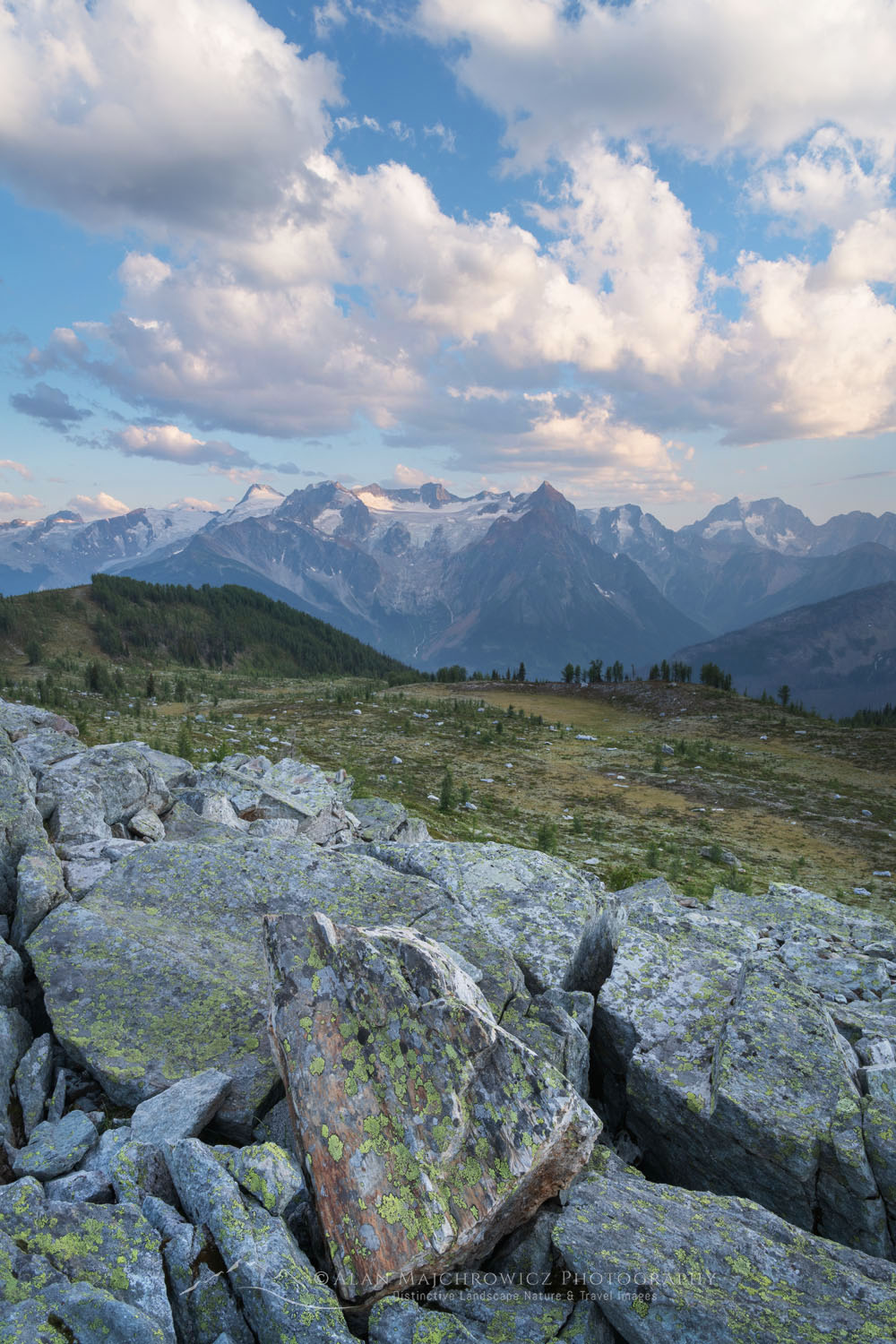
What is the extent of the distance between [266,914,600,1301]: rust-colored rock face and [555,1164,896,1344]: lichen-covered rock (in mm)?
635

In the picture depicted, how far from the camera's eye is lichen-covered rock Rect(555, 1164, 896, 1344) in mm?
4426

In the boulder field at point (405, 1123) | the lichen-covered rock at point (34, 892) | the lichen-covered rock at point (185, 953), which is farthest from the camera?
the lichen-covered rock at point (34, 892)

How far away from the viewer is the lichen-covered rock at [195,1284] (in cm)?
438

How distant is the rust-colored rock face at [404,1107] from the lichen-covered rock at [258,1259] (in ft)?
1.14

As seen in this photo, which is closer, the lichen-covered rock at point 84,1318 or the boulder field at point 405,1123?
the lichen-covered rock at point 84,1318

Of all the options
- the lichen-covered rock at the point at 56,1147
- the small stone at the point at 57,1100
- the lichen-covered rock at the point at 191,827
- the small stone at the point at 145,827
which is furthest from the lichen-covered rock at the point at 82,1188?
the small stone at the point at 145,827

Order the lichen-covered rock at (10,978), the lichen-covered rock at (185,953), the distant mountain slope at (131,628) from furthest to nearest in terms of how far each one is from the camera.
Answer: the distant mountain slope at (131,628)
the lichen-covered rock at (10,978)
the lichen-covered rock at (185,953)

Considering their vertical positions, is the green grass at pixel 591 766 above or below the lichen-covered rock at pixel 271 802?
below

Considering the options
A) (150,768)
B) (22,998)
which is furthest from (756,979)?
(150,768)

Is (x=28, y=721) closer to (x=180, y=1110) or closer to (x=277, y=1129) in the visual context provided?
(x=180, y=1110)

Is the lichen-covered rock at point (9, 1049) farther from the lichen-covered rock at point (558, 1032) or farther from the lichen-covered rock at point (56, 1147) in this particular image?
the lichen-covered rock at point (558, 1032)

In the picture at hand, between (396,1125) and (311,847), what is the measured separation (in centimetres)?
629

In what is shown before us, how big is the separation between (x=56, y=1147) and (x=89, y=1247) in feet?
4.22

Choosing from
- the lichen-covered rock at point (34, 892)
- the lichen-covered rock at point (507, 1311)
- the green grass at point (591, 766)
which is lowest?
the green grass at point (591, 766)
